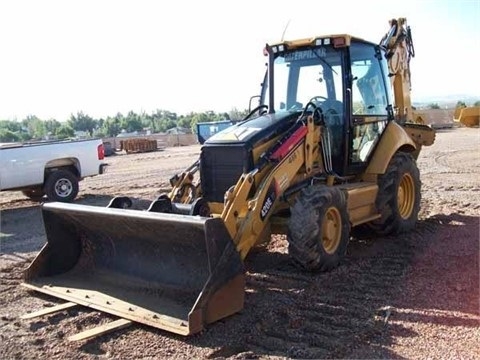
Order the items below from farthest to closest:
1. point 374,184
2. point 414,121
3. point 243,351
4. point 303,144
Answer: point 414,121 < point 374,184 < point 303,144 < point 243,351

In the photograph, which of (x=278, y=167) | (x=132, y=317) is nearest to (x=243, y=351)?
(x=132, y=317)

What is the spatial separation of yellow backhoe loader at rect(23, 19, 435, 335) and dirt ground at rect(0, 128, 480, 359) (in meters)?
0.17

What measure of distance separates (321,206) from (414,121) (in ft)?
14.7

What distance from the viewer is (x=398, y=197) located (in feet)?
25.9

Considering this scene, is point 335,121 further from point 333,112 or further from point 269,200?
point 269,200

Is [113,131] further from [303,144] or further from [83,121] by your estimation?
[303,144]

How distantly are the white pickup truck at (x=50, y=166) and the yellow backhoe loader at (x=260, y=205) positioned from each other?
6385mm

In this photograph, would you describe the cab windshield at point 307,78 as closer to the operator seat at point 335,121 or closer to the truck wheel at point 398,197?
the operator seat at point 335,121

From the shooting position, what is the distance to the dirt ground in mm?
4352

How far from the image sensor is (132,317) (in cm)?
485

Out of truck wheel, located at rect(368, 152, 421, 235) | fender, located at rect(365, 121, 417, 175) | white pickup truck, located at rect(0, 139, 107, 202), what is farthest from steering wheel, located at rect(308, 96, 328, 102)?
white pickup truck, located at rect(0, 139, 107, 202)

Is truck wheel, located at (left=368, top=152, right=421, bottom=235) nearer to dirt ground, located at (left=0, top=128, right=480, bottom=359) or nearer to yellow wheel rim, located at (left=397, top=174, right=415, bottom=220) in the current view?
yellow wheel rim, located at (left=397, top=174, right=415, bottom=220)

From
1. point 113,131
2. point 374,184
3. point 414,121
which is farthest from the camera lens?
point 113,131

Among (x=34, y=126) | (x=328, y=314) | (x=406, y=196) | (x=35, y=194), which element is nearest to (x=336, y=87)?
(x=406, y=196)
